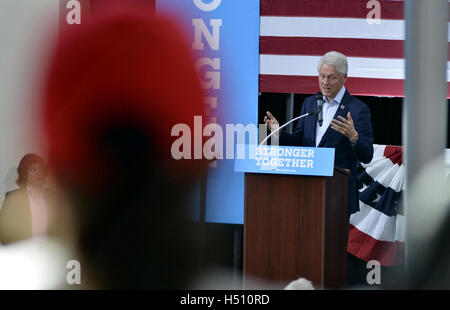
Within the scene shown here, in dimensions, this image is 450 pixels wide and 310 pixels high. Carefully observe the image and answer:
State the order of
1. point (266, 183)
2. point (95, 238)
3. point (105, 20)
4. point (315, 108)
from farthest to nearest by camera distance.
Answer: point (105, 20), point (95, 238), point (315, 108), point (266, 183)

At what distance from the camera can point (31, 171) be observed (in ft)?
14.5

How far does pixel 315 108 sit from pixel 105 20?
5.94 ft

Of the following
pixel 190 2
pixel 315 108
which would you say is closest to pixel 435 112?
pixel 315 108

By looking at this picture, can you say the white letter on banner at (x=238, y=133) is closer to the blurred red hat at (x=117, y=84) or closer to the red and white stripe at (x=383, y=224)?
the blurred red hat at (x=117, y=84)

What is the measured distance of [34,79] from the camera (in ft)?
17.7

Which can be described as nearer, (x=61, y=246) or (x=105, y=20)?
(x=61, y=246)

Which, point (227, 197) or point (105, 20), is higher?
point (105, 20)

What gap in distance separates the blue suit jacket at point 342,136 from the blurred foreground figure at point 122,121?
3.04 ft

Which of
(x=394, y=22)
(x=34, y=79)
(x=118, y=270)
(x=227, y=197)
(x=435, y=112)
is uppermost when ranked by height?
(x=394, y=22)

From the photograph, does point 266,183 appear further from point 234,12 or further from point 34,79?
point 34,79

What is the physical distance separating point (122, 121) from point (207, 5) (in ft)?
3.39

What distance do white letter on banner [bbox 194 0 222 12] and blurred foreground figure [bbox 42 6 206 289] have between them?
0.25 meters

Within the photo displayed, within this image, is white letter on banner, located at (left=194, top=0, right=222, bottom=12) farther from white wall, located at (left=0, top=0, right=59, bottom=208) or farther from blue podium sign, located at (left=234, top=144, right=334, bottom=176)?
→ blue podium sign, located at (left=234, top=144, right=334, bottom=176)

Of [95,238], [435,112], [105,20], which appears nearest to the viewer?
[435,112]
